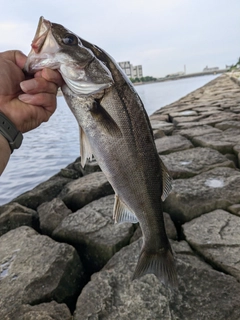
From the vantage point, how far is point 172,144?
5328 millimetres

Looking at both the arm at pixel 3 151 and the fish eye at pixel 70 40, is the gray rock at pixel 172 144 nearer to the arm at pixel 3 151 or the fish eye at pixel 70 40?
the arm at pixel 3 151

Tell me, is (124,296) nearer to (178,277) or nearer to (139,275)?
(139,275)

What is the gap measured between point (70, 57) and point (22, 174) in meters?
6.91

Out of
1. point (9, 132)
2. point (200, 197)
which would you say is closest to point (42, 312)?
point (9, 132)

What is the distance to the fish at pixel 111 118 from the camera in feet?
5.91

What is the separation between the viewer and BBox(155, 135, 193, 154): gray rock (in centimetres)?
511

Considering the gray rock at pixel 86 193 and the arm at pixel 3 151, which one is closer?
the arm at pixel 3 151

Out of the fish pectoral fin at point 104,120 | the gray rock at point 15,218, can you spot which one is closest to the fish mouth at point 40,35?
the fish pectoral fin at point 104,120

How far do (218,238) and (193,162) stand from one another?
1751 mm

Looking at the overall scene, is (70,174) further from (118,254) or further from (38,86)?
(38,86)

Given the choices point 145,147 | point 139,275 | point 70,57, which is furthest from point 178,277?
point 70,57

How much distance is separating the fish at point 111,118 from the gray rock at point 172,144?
118 inches

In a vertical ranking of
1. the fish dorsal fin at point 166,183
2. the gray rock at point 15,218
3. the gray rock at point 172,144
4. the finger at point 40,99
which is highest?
the finger at point 40,99

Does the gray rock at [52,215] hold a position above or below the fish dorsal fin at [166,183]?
below
